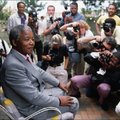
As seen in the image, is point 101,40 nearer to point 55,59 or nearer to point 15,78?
point 55,59

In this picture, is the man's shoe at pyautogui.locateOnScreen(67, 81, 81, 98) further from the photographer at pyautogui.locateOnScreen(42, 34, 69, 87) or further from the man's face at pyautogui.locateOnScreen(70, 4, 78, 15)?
the man's face at pyautogui.locateOnScreen(70, 4, 78, 15)

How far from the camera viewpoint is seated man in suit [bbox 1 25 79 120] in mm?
2480

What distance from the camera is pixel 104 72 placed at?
4320 mm

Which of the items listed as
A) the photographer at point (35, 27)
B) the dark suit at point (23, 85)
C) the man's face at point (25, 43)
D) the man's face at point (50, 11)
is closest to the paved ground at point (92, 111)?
the photographer at point (35, 27)

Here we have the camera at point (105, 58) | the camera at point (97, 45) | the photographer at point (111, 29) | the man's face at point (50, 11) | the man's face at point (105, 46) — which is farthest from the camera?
the man's face at point (50, 11)

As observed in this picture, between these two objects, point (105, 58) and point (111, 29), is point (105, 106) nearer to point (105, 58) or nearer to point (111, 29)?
point (105, 58)

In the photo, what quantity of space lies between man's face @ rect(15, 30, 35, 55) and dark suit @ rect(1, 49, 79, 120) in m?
0.06

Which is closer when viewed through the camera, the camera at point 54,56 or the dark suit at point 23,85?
the dark suit at point 23,85

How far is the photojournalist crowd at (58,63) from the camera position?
2.55m

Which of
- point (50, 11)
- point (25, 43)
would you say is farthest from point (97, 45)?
point (25, 43)

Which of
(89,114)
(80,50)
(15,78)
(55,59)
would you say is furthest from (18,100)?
(80,50)

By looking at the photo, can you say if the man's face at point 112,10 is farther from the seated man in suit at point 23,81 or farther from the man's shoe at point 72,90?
the seated man in suit at point 23,81

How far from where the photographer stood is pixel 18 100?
257 cm

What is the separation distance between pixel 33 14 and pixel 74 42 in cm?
94
